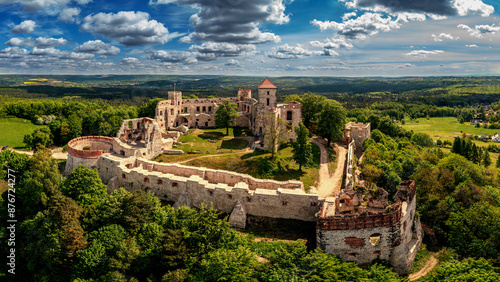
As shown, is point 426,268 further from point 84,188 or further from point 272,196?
point 84,188

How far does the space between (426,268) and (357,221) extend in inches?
326

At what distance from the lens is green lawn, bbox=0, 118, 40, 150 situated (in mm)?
62269

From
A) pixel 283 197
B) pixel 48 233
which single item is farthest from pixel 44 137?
pixel 283 197

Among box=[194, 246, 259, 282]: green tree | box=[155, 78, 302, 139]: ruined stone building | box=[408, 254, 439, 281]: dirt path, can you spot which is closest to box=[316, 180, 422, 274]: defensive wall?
box=[408, 254, 439, 281]: dirt path

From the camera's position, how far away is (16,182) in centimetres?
4159

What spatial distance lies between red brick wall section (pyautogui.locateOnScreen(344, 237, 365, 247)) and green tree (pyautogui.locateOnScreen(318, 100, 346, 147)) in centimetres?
2830

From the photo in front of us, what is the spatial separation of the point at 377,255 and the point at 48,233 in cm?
2873

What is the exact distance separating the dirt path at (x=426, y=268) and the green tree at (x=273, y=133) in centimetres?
2190

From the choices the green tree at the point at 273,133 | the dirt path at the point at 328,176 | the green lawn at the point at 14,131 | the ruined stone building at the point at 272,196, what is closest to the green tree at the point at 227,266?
the ruined stone building at the point at 272,196

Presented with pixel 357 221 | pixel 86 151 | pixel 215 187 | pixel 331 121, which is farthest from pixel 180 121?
pixel 357 221

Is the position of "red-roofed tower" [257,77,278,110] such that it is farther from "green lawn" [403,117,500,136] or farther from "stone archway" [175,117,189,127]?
"green lawn" [403,117,500,136]

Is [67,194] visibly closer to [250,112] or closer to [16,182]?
[16,182]

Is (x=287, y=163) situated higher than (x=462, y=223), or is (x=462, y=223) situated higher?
(x=287, y=163)

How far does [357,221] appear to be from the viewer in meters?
22.9
